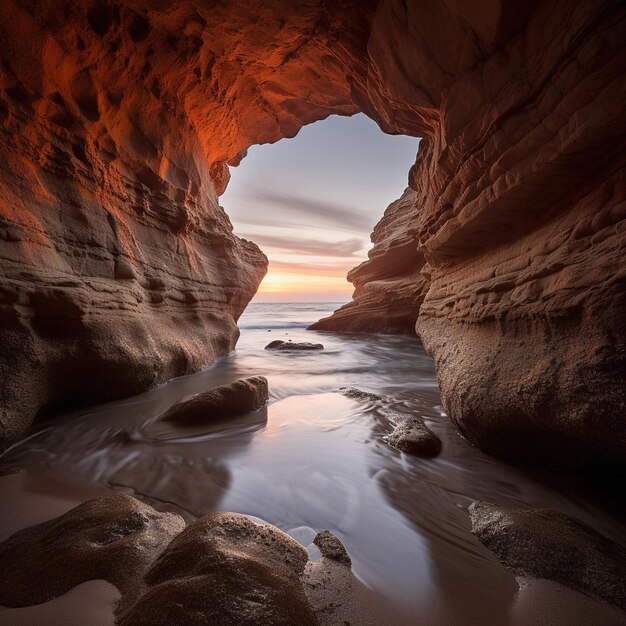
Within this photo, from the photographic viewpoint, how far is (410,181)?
8.20 meters

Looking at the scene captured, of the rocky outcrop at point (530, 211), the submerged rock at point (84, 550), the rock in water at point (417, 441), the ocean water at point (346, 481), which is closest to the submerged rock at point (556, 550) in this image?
the ocean water at point (346, 481)

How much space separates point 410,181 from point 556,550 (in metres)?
8.30

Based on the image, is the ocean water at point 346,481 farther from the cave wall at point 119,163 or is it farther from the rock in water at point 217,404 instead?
the cave wall at point 119,163

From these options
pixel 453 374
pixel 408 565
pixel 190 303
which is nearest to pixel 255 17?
pixel 190 303

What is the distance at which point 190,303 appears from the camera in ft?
26.9

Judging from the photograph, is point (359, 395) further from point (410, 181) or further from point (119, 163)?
point (119, 163)

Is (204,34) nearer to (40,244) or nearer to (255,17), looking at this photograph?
(255,17)

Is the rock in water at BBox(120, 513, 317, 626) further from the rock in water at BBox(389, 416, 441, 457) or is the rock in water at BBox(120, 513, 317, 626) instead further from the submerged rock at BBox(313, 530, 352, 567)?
the rock in water at BBox(389, 416, 441, 457)

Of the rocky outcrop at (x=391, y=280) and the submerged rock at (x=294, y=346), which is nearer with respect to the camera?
the submerged rock at (x=294, y=346)

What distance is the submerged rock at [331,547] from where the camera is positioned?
1895 millimetres

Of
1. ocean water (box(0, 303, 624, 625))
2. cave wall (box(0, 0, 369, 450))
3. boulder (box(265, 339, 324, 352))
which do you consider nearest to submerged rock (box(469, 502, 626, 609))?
ocean water (box(0, 303, 624, 625))

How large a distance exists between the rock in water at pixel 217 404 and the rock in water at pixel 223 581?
2762 mm

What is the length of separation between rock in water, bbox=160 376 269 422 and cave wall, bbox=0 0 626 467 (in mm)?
1395

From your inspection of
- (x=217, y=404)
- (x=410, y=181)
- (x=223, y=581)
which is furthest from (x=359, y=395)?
(x=410, y=181)
